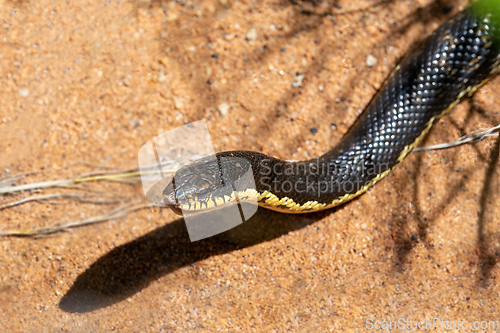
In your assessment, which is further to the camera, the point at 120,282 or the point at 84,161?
the point at 84,161

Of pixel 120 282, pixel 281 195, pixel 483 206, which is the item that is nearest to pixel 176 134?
pixel 281 195

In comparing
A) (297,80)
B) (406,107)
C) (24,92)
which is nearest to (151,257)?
(24,92)

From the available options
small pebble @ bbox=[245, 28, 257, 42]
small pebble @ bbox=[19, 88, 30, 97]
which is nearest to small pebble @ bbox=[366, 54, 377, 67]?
small pebble @ bbox=[245, 28, 257, 42]

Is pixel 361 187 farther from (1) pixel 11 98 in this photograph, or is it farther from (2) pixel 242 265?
(1) pixel 11 98

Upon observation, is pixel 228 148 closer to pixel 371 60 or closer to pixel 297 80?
pixel 297 80

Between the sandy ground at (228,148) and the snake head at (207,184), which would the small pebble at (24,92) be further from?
the snake head at (207,184)

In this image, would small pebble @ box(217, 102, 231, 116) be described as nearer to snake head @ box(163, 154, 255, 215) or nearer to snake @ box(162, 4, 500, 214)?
snake @ box(162, 4, 500, 214)

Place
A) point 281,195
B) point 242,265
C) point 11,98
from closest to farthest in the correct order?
point 281,195
point 242,265
point 11,98
